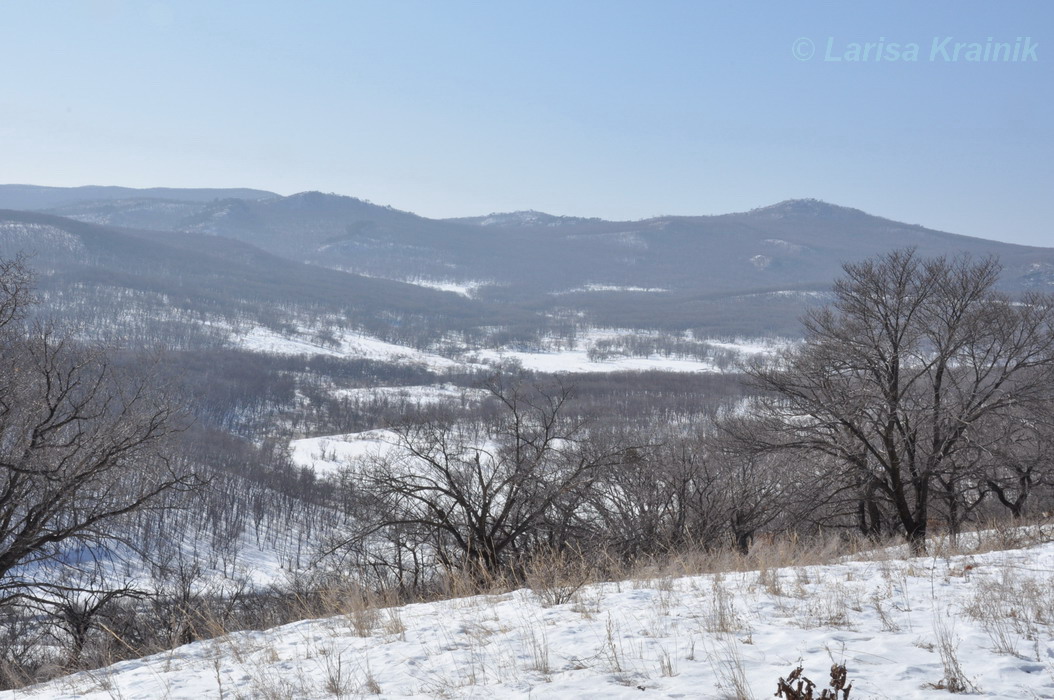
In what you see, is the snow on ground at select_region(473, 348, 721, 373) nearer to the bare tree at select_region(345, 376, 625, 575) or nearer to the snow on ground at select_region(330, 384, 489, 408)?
the snow on ground at select_region(330, 384, 489, 408)

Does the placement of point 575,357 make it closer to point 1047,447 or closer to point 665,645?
point 1047,447

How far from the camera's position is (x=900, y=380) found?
15852 mm

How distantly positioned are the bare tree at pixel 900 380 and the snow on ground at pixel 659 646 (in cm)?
715

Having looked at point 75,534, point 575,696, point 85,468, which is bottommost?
point 75,534

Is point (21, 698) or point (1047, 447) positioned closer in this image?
point (21, 698)

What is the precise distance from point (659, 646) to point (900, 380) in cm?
1332

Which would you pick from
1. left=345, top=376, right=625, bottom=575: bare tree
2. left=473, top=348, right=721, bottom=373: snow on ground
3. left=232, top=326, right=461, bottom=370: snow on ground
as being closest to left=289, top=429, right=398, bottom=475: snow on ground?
left=473, top=348, right=721, bottom=373: snow on ground

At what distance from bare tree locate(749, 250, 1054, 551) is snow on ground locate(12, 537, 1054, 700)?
715cm

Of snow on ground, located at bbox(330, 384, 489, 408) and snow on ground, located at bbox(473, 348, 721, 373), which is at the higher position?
snow on ground, located at bbox(473, 348, 721, 373)

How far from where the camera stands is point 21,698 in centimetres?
542

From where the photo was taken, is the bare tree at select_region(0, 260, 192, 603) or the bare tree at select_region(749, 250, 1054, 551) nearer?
the bare tree at select_region(0, 260, 192, 603)

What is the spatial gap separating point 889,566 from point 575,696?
4.69 meters

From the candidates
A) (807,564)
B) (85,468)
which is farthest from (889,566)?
(85,468)

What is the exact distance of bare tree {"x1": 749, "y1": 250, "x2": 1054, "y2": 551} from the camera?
1376cm
